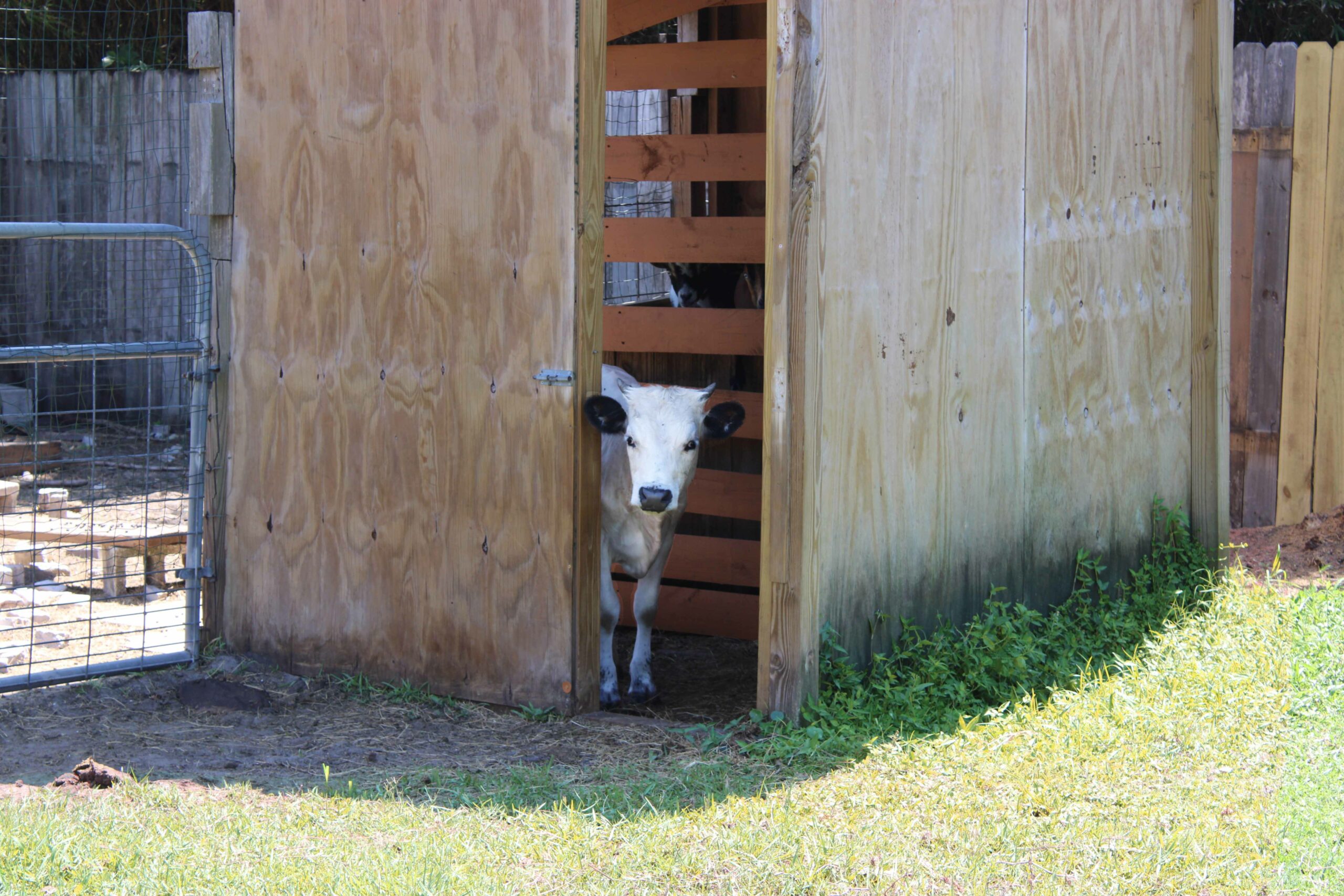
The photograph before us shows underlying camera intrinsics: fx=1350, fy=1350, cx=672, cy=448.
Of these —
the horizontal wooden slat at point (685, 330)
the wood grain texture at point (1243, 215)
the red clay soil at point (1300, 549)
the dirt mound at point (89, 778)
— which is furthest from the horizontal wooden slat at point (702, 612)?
the dirt mound at point (89, 778)

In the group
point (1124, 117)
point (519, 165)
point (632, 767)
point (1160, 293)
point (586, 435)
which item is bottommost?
point (632, 767)

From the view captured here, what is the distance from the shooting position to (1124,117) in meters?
6.61

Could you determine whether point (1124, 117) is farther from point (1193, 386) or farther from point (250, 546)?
point (250, 546)

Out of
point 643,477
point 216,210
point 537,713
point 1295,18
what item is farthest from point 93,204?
point 1295,18

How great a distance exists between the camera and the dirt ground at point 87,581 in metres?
6.43

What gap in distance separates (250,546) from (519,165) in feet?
7.28

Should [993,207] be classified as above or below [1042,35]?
below

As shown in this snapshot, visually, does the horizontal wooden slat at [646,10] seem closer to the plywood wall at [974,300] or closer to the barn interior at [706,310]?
the barn interior at [706,310]

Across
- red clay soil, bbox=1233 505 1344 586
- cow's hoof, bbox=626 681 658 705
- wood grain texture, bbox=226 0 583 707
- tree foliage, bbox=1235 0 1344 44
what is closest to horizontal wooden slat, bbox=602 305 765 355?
wood grain texture, bbox=226 0 583 707

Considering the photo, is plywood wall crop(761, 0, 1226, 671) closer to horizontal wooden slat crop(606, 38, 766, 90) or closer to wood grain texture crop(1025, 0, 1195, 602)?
wood grain texture crop(1025, 0, 1195, 602)

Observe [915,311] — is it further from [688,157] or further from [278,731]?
[278,731]

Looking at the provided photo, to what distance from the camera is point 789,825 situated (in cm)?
403

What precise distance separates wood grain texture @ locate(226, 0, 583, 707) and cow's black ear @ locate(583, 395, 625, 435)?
0.07m

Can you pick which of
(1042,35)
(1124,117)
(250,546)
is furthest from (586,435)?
(1124,117)
